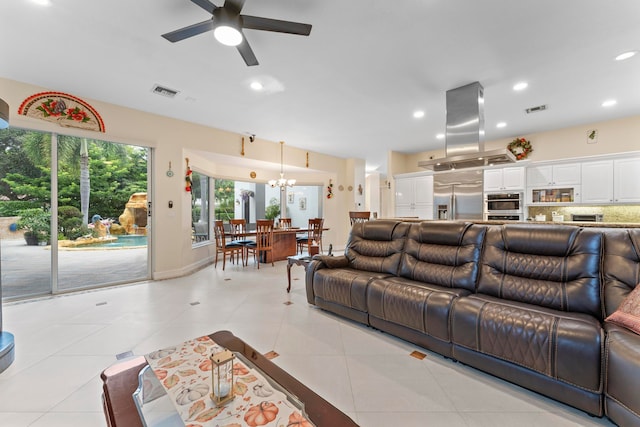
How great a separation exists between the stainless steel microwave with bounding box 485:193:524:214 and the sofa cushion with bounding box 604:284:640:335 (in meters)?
4.34

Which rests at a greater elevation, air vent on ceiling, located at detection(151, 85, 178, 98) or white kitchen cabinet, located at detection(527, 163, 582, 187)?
air vent on ceiling, located at detection(151, 85, 178, 98)

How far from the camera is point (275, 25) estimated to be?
78.0 inches

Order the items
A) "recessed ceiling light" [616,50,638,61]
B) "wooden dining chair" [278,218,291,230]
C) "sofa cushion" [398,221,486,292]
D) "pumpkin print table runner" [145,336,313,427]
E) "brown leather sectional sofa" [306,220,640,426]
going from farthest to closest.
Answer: "wooden dining chair" [278,218,291,230], "recessed ceiling light" [616,50,638,61], "sofa cushion" [398,221,486,292], "brown leather sectional sofa" [306,220,640,426], "pumpkin print table runner" [145,336,313,427]

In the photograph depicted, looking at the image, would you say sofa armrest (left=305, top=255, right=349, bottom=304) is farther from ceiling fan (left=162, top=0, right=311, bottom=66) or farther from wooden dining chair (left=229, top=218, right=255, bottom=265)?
wooden dining chair (left=229, top=218, right=255, bottom=265)

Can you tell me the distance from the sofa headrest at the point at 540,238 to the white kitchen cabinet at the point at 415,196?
4.57 m

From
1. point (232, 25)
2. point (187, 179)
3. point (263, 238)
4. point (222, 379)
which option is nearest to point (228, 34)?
point (232, 25)

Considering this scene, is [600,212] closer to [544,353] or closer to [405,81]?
[405,81]

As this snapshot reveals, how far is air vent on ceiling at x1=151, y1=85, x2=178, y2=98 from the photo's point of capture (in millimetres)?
3498

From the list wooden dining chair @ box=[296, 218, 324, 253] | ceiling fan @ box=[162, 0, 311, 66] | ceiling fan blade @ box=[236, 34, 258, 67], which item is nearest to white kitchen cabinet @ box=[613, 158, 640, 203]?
wooden dining chair @ box=[296, 218, 324, 253]

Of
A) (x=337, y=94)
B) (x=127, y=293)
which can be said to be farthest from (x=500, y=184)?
(x=127, y=293)

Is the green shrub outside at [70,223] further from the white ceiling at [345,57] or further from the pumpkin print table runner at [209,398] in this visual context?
the pumpkin print table runner at [209,398]

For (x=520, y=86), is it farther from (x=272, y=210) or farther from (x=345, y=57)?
(x=272, y=210)

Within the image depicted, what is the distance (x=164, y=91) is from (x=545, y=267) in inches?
185

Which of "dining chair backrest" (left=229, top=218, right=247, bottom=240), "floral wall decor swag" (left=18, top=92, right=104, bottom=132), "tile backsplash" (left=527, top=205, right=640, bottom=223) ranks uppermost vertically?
"floral wall decor swag" (left=18, top=92, right=104, bottom=132)
